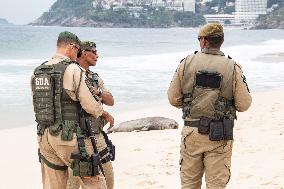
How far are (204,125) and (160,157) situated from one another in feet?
12.8

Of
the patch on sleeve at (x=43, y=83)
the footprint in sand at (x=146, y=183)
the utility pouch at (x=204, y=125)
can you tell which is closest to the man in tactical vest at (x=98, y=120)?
the patch on sleeve at (x=43, y=83)

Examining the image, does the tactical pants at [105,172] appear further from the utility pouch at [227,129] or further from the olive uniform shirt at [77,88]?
the utility pouch at [227,129]

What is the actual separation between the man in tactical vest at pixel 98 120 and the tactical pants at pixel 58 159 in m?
0.10

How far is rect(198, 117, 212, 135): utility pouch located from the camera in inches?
171

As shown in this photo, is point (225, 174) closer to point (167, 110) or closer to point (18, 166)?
point (18, 166)

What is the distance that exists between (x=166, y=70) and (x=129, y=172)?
63.5 ft

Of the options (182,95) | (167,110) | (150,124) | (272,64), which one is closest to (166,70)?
(272,64)

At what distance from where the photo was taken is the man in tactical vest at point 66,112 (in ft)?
13.3

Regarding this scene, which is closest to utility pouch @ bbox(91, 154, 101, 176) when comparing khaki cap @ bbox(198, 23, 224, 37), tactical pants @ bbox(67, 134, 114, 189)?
tactical pants @ bbox(67, 134, 114, 189)

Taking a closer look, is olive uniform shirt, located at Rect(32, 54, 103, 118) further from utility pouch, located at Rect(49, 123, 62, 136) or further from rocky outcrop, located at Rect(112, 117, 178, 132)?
rocky outcrop, located at Rect(112, 117, 178, 132)

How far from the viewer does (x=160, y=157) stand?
26.8ft

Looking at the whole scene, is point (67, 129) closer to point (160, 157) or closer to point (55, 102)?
point (55, 102)

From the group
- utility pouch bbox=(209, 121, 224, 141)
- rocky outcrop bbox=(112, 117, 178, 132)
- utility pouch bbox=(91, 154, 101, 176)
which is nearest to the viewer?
utility pouch bbox=(91, 154, 101, 176)

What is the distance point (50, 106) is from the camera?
13.3ft
